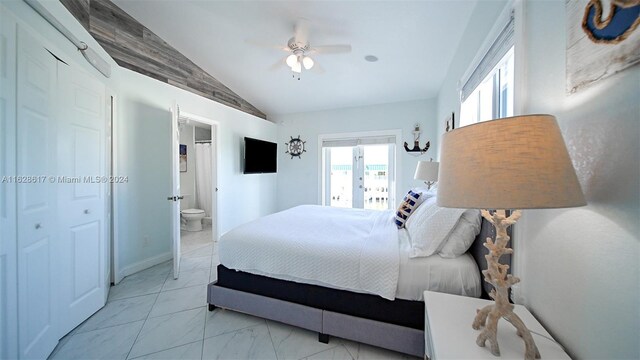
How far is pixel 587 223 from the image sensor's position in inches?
28.5

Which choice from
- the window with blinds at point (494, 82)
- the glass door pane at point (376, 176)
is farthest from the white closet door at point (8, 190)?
the glass door pane at point (376, 176)

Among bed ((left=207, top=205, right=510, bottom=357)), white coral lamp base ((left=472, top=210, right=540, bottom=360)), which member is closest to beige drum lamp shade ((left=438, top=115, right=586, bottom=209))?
white coral lamp base ((left=472, top=210, right=540, bottom=360))

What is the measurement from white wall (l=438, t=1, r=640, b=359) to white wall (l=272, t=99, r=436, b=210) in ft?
11.0

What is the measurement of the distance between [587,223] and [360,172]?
4157 mm

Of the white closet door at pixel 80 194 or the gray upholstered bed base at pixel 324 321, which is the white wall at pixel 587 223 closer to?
the gray upholstered bed base at pixel 324 321

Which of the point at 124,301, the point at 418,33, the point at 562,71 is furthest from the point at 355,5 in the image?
the point at 124,301

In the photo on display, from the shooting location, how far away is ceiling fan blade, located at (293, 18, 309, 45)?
2569 millimetres

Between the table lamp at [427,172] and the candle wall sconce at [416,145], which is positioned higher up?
the candle wall sconce at [416,145]

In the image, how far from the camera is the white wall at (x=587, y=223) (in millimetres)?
584

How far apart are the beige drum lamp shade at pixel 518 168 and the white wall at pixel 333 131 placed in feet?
12.4

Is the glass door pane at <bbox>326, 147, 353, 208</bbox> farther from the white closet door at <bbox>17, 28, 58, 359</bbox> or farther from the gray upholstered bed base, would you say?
the white closet door at <bbox>17, 28, 58, 359</bbox>

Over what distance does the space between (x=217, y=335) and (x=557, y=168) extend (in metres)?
2.11

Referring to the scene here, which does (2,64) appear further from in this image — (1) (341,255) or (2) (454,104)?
(2) (454,104)

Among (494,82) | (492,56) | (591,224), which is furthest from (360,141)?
(591,224)
